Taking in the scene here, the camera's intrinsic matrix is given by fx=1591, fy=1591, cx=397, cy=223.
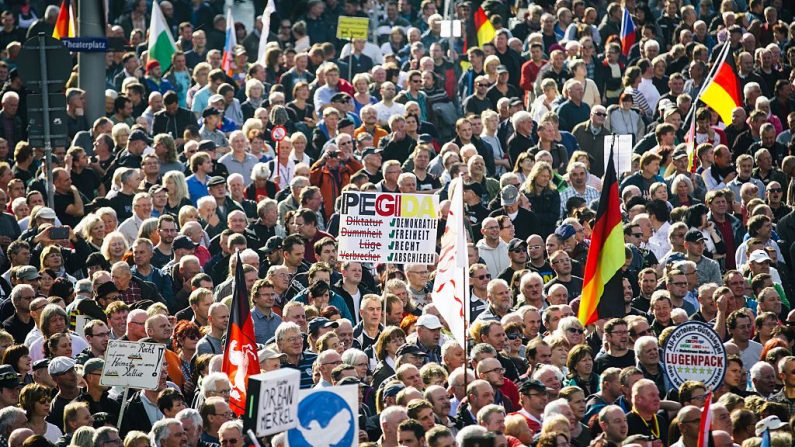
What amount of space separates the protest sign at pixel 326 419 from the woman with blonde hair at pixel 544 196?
8.11 metres

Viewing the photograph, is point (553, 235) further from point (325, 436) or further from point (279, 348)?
point (325, 436)

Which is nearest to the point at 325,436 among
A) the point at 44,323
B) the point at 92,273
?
the point at 44,323

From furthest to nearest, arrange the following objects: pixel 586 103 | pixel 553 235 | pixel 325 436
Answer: pixel 586 103 < pixel 553 235 < pixel 325 436

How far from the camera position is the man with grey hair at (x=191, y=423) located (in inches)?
444

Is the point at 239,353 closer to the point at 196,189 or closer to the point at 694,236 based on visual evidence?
the point at 694,236

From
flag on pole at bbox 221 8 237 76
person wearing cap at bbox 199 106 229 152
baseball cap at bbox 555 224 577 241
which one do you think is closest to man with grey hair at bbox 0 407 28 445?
baseball cap at bbox 555 224 577 241

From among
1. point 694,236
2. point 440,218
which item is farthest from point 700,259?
point 440,218

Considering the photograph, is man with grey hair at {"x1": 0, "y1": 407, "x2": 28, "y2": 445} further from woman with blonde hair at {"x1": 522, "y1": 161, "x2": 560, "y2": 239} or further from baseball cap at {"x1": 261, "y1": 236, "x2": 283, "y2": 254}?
woman with blonde hair at {"x1": 522, "y1": 161, "x2": 560, "y2": 239}

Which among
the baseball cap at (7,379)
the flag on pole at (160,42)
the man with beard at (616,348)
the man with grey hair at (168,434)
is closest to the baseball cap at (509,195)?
the man with beard at (616,348)

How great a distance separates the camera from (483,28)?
26297 mm

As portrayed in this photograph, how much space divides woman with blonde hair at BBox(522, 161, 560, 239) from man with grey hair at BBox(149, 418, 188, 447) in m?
7.74

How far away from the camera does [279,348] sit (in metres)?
13.2

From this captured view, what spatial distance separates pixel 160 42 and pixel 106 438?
14376 mm

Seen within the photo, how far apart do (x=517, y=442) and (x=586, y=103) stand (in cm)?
1130
